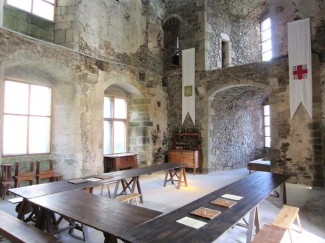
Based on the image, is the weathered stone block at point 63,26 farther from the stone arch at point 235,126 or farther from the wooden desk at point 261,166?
the wooden desk at point 261,166

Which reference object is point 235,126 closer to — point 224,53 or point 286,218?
point 224,53

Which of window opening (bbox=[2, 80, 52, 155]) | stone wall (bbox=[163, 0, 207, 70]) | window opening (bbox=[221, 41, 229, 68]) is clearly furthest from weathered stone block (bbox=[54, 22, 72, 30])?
window opening (bbox=[221, 41, 229, 68])

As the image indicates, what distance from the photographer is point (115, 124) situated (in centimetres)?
669

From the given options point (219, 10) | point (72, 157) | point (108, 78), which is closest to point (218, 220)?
point (72, 157)

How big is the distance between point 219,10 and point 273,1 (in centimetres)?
189

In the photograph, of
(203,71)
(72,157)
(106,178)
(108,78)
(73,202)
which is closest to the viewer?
(73,202)

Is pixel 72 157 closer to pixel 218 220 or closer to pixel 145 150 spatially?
pixel 145 150

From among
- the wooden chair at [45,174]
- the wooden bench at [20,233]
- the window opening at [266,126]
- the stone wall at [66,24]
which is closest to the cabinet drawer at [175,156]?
the wooden chair at [45,174]

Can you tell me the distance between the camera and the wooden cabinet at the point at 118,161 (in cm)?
580

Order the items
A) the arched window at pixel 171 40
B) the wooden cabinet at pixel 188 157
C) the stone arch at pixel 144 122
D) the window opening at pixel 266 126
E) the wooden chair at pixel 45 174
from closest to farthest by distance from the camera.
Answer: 1. the wooden chair at pixel 45 174
2. the wooden cabinet at pixel 188 157
3. the stone arch at pixel 144 122
4. the arched window at pixel 171 40
5. the window opening at pixel 266 126

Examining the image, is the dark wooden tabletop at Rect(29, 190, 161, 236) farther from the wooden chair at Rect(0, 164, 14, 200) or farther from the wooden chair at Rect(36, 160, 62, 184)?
the wooden chair at Rect(36, 160, 62, 184)

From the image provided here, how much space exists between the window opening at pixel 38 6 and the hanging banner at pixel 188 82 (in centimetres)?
365

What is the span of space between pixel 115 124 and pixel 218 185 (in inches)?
128

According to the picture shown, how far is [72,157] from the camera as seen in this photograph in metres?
5.08
